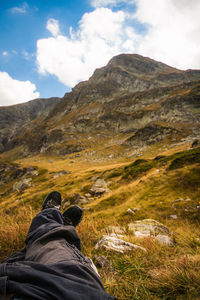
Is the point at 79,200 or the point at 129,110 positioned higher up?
the point at 129,110

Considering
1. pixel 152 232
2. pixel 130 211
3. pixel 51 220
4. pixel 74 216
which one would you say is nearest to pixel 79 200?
pixel 130 211

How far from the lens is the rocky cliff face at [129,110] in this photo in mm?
38344

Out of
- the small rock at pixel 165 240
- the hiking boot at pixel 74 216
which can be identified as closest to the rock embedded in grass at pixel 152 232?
the small rock at pixel 165 240

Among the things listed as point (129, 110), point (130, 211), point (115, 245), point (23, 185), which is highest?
point (129, 110)

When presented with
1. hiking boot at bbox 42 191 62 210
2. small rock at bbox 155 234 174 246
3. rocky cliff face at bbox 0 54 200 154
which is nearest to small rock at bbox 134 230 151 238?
small rock at bbox 155 234 174 246

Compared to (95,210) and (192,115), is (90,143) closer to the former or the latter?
(192,115)

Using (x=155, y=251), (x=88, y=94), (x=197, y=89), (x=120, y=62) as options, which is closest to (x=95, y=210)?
(x=155, y=251)

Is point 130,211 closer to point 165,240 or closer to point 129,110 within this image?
point 165,240

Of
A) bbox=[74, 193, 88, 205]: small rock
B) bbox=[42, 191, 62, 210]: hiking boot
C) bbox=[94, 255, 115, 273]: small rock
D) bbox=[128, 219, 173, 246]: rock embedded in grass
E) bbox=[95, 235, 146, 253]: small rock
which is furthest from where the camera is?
bbox=[74, 193, 88, 205]: small rock

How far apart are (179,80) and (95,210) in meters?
110

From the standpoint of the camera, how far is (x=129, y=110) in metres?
65.4

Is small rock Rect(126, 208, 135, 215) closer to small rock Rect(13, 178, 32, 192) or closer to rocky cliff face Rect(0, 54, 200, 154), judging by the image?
small rock Rect(13, 178, 32, 192)

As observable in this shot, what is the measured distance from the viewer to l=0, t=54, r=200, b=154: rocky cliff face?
126 ft

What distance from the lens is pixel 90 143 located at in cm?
5425
